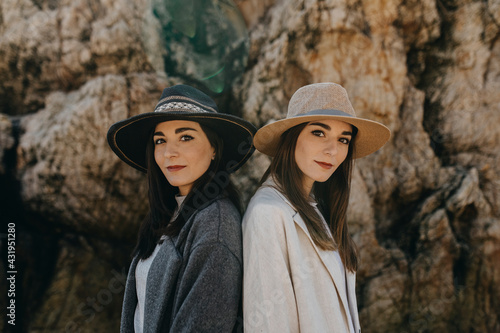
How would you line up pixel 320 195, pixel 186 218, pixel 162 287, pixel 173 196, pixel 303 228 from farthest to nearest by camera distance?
pixel 320 195 < pixel 173 196 < pixel 186 218 < pixel 303 228 < pixel 162 287

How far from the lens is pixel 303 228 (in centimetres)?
175

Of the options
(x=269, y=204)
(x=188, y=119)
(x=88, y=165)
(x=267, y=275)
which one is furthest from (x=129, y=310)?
(x=88, y=165)

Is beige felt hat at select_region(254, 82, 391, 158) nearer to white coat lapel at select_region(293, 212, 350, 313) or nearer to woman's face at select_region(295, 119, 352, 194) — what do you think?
woman's face at select_region(295, 119, 352, 194)

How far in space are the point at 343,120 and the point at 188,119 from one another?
0.90 m

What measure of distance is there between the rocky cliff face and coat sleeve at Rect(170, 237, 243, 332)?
2.01 m

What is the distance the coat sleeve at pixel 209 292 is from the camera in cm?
148

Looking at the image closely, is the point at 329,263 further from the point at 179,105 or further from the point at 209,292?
the point at 179,105

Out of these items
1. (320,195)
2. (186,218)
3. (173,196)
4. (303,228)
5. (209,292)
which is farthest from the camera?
(320,195)

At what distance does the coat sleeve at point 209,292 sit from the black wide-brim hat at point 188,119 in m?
0.69

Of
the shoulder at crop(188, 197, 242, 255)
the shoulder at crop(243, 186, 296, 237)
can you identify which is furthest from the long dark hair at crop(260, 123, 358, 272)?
the shoulder at crop(188, 197, 242, 255)

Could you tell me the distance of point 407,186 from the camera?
3.62 m

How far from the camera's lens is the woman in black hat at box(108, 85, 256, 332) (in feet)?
5.02

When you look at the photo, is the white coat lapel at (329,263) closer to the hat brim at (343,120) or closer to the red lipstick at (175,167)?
the hat brim at (343,120)

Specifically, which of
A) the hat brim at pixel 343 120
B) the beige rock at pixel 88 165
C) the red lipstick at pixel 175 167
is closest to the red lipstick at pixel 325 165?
the hat brim at pixel 343 120
